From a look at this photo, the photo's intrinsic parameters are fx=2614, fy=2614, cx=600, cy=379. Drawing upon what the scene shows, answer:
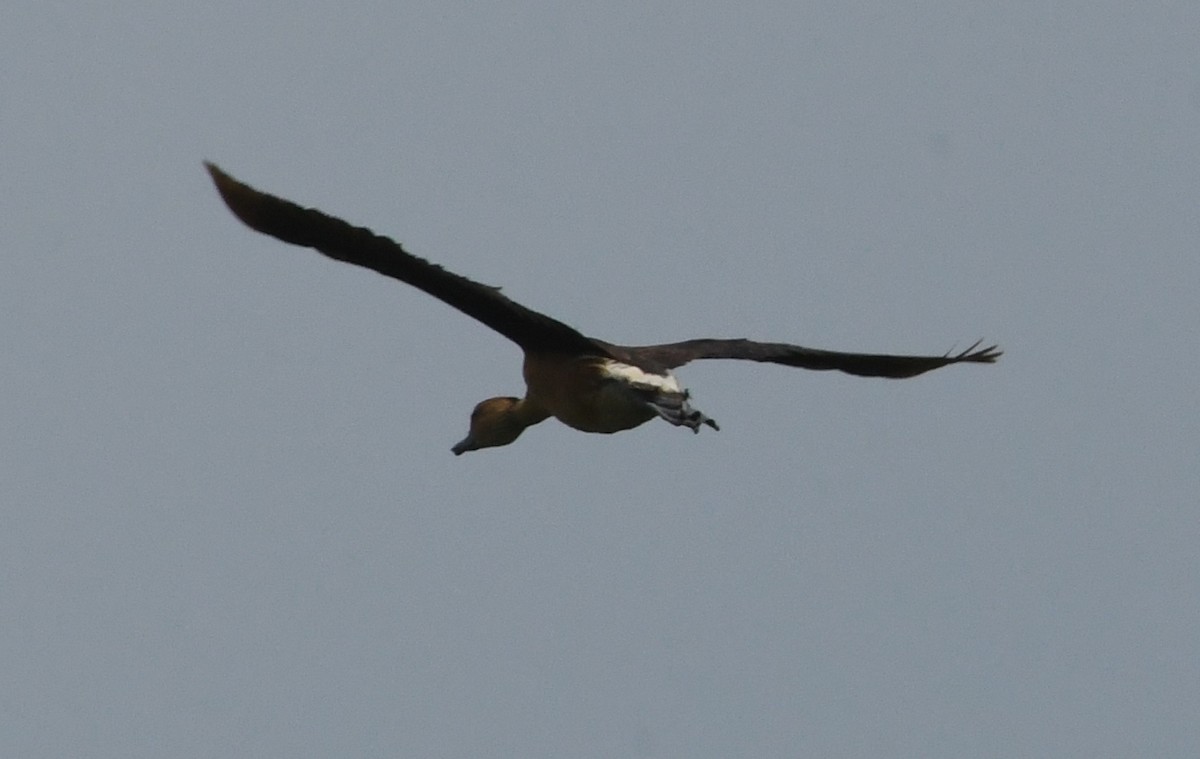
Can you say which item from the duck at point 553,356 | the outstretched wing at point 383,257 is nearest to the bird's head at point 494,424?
the duck at point 553,356

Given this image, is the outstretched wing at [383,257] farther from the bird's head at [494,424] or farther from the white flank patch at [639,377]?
the bird's head at [494,424]

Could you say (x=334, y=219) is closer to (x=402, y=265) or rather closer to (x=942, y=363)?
(x=402, y=265)

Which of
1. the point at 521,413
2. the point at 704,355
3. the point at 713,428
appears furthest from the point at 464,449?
the point at 713,428

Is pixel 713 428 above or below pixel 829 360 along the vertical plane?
below

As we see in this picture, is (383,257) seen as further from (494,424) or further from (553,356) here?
(494,424)

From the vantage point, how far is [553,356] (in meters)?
14.3

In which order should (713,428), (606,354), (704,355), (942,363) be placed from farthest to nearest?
(942,363) < (704,355) < (606,354) < (713,428)

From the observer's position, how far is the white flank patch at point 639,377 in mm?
13852

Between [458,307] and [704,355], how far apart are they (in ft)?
7.20

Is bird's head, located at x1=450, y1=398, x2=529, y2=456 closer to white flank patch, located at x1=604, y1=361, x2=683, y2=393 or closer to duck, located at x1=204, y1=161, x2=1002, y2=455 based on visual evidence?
duck, located at x1=204, y1=161, x2=1002, y2=455

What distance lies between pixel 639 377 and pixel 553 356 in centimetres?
57

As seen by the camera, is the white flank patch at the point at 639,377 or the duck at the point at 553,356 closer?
the duck at the point at 553,356

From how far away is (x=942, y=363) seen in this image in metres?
16.3

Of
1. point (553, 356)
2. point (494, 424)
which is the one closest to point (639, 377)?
point (553, 356)
